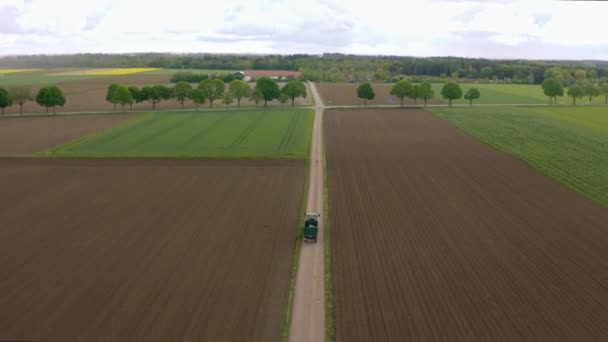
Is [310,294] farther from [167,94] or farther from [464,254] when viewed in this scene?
[167,94]

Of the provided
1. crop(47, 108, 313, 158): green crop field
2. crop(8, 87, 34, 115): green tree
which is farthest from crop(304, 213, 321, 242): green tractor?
crop(8, 87, 34, 115): green tree

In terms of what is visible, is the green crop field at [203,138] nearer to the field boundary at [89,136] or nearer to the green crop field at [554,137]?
the field boundary at [89,136]

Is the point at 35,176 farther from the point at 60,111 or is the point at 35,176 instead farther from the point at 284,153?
the point at 60,111

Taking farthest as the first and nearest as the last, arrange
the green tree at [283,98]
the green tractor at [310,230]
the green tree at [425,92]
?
the green tree at [425,92]
the green tree at [283,98]
the green tractor at [310,230]

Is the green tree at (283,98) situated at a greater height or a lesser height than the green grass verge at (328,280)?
greater

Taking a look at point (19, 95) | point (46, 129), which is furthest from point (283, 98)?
point (19, 95)

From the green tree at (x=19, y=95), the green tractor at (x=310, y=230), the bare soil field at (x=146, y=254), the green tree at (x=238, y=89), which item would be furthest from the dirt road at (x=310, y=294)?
the green tree at (x=19, y=95)
